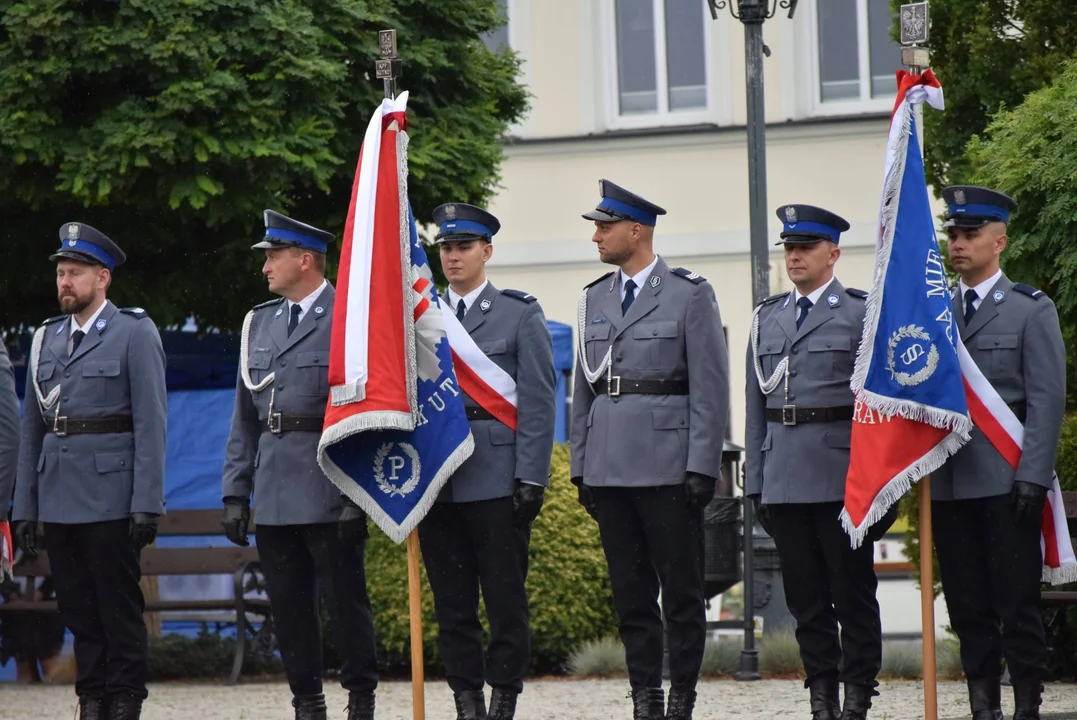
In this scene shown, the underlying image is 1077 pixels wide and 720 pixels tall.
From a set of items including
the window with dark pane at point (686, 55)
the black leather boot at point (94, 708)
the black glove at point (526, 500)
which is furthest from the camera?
the window with dark pane at point (686, 55)

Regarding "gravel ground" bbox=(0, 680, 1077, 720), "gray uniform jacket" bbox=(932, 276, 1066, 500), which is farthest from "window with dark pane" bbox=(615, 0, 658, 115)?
"gray uniform jacket" bbox=(932, 276, 1066, 500)

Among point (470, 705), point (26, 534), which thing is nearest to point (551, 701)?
point (470, 705)

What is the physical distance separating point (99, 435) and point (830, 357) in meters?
3.15

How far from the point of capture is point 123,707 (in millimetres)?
7676

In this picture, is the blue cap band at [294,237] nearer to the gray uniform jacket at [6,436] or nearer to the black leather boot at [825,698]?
the gray uniform jacket at [6,436]

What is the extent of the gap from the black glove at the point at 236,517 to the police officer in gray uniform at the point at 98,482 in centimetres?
32

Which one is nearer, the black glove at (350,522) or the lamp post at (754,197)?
the black glove at (350,522)

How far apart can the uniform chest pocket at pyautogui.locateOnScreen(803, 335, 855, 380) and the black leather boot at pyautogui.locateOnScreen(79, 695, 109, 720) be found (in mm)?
3351

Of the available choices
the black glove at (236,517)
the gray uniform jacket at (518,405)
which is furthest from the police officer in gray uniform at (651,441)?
the black glove at (236,517)

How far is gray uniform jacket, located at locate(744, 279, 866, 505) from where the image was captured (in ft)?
23.1

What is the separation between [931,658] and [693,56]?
47.5 feet

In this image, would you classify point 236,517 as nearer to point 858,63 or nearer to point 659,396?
point 659,396

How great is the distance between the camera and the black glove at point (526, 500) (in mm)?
7230

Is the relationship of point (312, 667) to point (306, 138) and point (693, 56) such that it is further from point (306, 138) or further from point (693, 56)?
point (693, 56)
